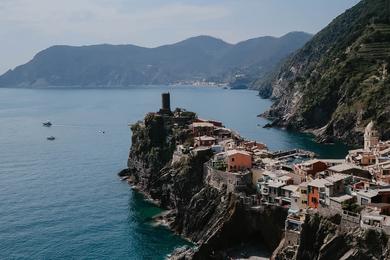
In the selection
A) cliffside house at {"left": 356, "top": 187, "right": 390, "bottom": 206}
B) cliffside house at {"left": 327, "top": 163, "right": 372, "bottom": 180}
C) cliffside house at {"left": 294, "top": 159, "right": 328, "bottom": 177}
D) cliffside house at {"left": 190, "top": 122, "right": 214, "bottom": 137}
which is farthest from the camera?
cliffside house at {"left": 190, "top": 122, "right": 214, "bottom": 137}

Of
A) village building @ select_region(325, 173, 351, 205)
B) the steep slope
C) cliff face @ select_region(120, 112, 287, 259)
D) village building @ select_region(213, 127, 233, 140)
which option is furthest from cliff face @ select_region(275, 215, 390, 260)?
the steep slope

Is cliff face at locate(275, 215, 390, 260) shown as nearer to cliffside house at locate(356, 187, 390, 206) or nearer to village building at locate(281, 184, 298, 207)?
cliffside house at locate(356, 187, 390, 206)

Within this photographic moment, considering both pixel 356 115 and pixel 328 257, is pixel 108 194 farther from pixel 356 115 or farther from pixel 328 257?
pixel 356 115

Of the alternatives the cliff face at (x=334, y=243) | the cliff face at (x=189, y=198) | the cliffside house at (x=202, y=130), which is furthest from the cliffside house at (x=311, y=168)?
the cliffside house at (x=202, y=130)

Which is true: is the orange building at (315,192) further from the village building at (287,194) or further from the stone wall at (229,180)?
the stone wall at (229,180)

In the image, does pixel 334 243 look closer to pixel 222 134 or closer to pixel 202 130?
pixel 202 130

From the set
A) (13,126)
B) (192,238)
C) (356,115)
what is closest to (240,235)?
(192,238)

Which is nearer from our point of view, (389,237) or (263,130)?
(389,237)

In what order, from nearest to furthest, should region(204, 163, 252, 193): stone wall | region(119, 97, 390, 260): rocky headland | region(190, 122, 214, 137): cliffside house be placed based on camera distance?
region(119, 97, 390, 260): rocky headland
region(204, 163, 252, 193): stone wall
region(190, 122, 214, 137): cliffside house
